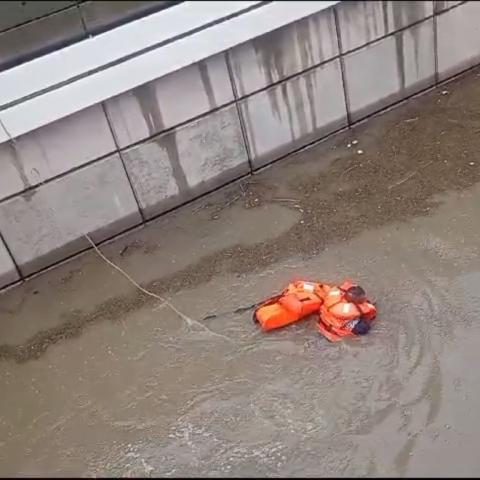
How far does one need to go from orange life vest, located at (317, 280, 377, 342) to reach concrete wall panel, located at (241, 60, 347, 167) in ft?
4.82

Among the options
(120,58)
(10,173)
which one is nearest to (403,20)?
(120,58)

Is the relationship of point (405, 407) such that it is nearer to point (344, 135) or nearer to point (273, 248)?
point (273, 248)

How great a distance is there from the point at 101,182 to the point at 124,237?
0.39 m

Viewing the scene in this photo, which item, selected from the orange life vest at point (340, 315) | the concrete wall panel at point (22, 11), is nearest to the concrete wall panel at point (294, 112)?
the concrete wall panel at point (22, 11)

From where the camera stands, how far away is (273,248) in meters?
4.46

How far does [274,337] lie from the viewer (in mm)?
3885

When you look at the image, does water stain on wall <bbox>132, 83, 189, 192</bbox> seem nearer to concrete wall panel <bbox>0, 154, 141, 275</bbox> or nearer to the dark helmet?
concrete wall panel <bbox>0, 154, 141, 275</bbox>

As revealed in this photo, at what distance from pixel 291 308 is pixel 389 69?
7.01 feet

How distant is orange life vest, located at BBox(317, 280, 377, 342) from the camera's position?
3754 millimetres

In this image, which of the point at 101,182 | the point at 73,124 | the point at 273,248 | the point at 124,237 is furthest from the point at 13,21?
the point at 273,248

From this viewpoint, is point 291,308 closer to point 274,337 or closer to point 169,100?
point 274,337

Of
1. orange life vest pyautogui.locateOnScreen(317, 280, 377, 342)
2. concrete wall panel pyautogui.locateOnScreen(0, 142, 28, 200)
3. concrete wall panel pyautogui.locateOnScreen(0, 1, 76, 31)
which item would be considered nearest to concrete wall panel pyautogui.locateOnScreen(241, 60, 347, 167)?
concrete wall panel pyautogui.locateOnScreen(0, 1, 76, 31)

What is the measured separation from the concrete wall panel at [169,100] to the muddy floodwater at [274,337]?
1.86 ft

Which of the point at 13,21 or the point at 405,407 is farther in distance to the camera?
the point at 13,21
